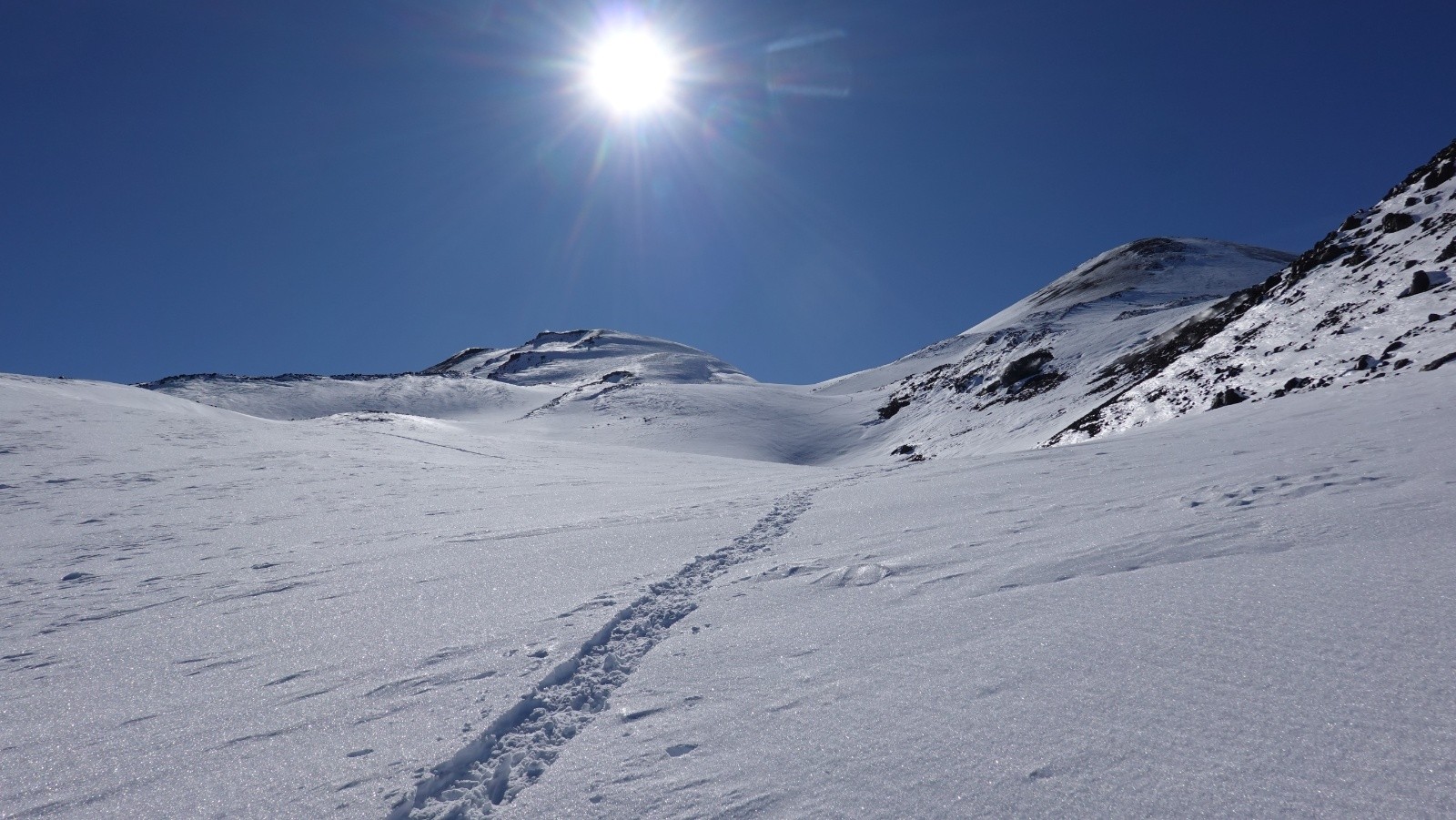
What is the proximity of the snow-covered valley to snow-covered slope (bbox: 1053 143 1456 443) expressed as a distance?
1.59ft

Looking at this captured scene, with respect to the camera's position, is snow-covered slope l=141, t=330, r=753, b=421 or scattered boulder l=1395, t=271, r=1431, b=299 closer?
scattered boulder l=1395, t=271, r=1431, b=299

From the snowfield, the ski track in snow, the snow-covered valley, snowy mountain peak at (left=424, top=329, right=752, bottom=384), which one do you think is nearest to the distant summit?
snowy mountain peak at (left=424, top=329, right=752, bottom=384)

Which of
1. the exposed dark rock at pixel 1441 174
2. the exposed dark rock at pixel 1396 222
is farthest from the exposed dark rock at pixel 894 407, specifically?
the exposed dark rock at pixel 1441 174

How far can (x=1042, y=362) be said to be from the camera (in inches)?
1340

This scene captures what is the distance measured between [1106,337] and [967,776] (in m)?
37.7

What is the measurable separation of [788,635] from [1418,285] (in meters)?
20.1

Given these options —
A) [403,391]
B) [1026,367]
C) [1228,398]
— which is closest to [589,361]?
[403,391]

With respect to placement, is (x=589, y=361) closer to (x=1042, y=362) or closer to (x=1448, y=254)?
(x=1042, y=362)

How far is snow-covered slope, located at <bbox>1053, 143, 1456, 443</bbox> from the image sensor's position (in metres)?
13.1

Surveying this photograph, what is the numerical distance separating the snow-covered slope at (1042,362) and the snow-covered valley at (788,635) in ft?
49.8

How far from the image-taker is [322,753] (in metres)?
3.26

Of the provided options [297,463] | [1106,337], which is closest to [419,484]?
[297,463]

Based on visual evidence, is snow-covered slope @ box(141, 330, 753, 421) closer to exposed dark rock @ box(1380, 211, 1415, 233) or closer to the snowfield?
exposed dark rock @ box(1380, 211, 1415, 233)

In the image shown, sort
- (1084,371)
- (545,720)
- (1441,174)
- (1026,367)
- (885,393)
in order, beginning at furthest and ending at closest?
1. (885,393)
2. (1026,367)
3. (1084,371)
4. (1441,174)
5. (545,720)
